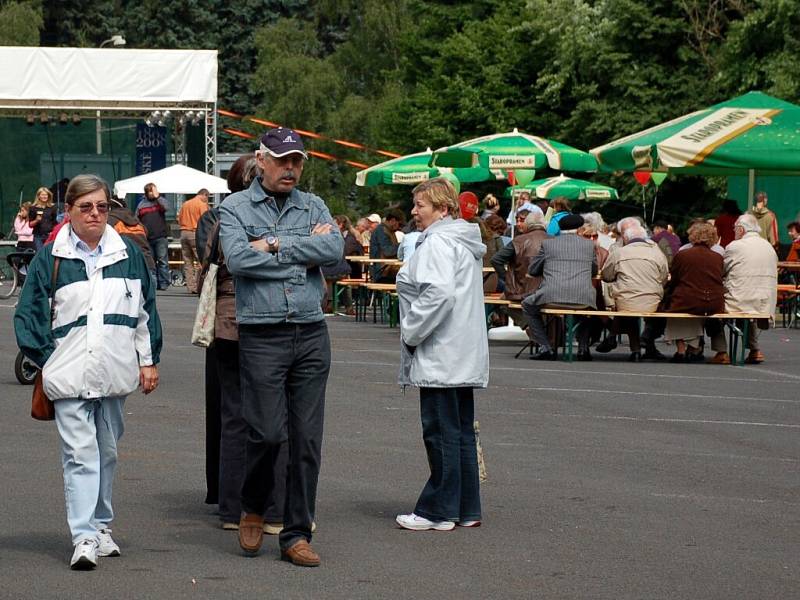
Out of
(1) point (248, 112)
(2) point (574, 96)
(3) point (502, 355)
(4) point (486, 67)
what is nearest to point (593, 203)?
(2) point (574, 96)

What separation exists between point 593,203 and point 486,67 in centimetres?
774

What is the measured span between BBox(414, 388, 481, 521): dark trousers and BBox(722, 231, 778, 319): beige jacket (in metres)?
10.5

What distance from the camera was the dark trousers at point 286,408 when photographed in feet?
24.3

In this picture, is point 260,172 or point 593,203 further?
point 593,203

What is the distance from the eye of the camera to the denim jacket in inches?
288

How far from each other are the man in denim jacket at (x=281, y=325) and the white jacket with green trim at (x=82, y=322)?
0.49 metres

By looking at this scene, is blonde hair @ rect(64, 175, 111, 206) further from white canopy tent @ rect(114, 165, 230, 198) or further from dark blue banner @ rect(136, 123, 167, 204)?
dark blue banner @ rect(136, 123, 167, 204)

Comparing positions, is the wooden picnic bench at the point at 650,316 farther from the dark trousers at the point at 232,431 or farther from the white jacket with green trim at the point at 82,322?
the white jacket with green trim at the point at 82,322

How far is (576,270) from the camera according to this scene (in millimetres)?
17969

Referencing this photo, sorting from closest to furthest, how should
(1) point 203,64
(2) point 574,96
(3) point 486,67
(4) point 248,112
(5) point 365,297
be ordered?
(5) point 365,297 < (1) point 203,64 < (2) point 574,96 < (3) point 486,67 < (4) point 248,112

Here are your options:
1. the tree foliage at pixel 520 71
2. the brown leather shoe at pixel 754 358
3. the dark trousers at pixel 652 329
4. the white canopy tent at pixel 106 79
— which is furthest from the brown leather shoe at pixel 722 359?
the white canopy tent at pixel 106 79

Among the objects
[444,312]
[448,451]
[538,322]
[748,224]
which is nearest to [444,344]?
[444,312]

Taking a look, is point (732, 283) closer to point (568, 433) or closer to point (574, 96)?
point (568, 433)

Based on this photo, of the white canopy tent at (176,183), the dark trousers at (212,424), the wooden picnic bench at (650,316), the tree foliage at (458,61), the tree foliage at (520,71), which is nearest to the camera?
the dark trousers at (212,424)
